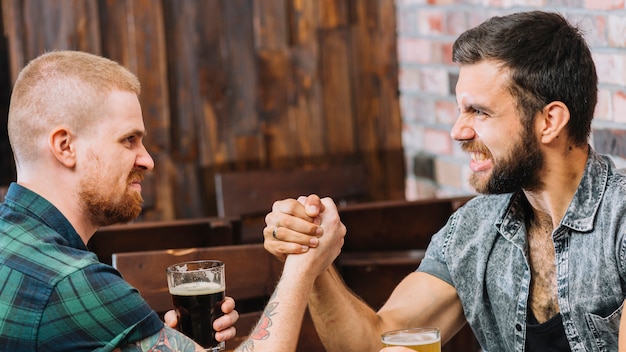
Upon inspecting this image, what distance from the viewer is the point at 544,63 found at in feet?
5.95

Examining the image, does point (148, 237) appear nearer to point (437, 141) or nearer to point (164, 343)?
point (164, 343)

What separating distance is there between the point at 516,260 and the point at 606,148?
2.32 ft

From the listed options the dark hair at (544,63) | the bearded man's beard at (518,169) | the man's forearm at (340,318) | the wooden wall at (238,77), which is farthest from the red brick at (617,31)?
the wooden wall at (238,77)

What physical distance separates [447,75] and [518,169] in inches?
63.8

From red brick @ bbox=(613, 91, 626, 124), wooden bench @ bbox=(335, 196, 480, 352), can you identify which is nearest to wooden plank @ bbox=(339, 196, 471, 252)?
wooden bench @ bbox=(335, 196, 480, 352)

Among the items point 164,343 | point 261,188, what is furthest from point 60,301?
point 261,188

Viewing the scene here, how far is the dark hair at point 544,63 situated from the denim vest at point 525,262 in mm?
107

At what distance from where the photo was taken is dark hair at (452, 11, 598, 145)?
1.82 metres

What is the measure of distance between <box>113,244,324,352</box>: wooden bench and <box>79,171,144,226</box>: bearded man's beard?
33 cm

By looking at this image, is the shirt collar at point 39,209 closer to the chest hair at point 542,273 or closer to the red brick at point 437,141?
the chest hair at point 542,273

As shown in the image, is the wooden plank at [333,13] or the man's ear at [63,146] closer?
the man's ear at [63,146]

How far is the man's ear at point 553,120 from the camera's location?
1822 millimetres

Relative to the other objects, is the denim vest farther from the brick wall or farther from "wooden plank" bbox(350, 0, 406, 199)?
"wooden plank" bbox(350, 0, 406, 199)

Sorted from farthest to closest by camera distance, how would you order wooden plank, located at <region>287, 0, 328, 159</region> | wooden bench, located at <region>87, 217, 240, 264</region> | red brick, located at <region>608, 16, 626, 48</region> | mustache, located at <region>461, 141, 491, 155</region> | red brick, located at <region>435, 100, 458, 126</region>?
wooden plank, located at <region>287, 0, 328, 159</region> → red brick, located at <region>435, 100, 458, 126</region> → wooden bench, located at <region>87, 217, 240, 264</region> → red brick, located at <region>608, 16, 626, 48</region> → mustache, located at <region>461, 141, 491, 155</region>
